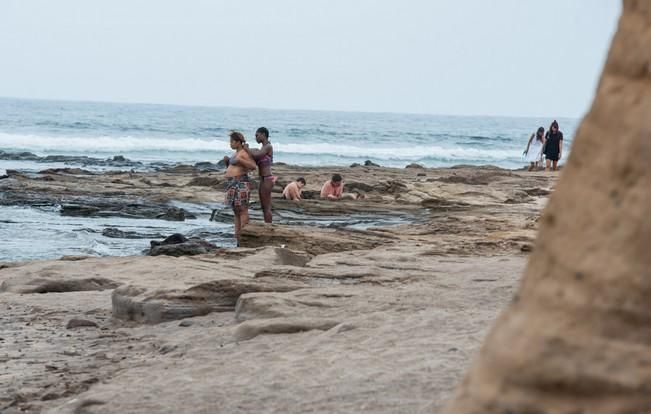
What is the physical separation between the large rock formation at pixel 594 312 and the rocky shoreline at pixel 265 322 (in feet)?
7.46

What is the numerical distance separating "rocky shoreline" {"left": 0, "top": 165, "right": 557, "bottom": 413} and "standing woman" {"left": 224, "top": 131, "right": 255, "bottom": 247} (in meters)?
0.65

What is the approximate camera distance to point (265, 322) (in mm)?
6957

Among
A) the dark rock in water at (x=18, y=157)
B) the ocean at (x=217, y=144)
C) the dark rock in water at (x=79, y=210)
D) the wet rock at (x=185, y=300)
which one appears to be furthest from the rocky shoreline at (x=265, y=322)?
the dark rock in water at (x=18, y=157)

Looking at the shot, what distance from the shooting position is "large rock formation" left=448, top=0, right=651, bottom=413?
249 centimetres

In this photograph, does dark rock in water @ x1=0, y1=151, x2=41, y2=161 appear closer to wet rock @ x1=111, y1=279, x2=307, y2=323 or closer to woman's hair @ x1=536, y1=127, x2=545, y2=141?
woman's hair @ x1=536, y1=127, x2=545, y2=141

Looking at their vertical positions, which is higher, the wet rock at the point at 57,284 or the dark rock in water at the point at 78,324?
the dark rock in water at the point at 78,324

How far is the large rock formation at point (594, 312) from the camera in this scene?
2490mm

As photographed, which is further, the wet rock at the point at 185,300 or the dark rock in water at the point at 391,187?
the dark rock in water at the point at 391,187

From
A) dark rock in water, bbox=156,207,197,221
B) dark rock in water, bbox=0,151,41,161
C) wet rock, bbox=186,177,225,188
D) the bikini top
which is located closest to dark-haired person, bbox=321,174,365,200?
dark rock in water, bbox=156,207,197,221

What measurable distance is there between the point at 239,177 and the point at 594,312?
11.6 meters

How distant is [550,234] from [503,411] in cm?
43

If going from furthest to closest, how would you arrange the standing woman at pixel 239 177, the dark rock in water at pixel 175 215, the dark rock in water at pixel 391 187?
the dark rock in water at pixel 391 187 → the dark rock in water at pixel 175 215 → the standing woman at pixel 239 177

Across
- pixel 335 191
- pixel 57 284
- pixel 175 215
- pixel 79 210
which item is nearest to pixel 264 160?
pixel 57 284

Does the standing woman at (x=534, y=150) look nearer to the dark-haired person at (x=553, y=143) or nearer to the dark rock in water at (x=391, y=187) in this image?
the dark-haired person at (x=553, y=143)
